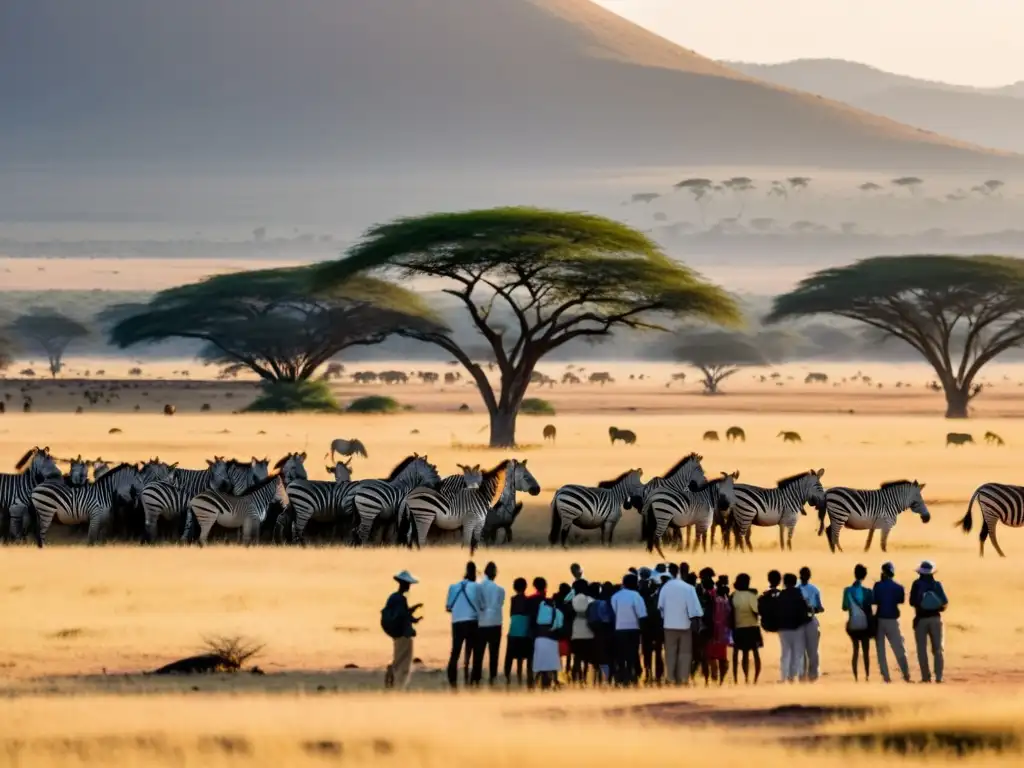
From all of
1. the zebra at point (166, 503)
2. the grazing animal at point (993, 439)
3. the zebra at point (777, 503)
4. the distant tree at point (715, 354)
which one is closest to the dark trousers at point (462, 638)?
the zebra at point (777, 503)

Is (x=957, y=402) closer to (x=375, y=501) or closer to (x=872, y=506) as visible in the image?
(x=872, y=506)

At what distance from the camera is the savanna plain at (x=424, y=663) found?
1712cm

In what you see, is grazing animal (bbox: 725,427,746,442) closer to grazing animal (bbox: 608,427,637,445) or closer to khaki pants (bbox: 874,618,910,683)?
grazing animal (bbox: 608,427,637,445)

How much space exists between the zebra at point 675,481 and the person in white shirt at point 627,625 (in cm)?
1259

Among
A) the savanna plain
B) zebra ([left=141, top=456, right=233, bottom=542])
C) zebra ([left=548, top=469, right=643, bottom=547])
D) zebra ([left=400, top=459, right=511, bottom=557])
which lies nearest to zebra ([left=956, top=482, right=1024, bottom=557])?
the savanna plain

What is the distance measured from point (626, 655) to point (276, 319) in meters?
74.4

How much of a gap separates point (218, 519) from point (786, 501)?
887 cm

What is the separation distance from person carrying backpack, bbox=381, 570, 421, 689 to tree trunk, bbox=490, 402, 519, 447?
39575 mm

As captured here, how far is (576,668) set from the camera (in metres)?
21.9

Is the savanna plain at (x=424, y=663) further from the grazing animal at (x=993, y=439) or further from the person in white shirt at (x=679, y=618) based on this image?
the grazing animal at (x=993, y=439)

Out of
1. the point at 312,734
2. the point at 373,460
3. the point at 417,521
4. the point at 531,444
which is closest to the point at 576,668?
the point at 312,734

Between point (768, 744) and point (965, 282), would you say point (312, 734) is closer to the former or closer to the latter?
point (768, 744)

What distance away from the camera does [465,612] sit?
20.8 m

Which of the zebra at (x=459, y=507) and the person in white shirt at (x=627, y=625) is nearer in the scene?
the person in white shirt at (x=627, y=625)
